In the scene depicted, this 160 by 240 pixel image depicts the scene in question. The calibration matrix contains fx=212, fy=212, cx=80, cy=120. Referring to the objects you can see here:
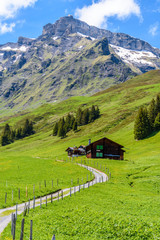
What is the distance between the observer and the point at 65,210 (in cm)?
2636

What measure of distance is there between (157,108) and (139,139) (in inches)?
1237

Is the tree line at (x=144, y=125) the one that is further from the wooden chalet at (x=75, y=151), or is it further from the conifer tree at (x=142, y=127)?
the wooden chalet at (x=75, y=151)

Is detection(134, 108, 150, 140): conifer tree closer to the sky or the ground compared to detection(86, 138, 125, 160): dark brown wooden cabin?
closer to the sky

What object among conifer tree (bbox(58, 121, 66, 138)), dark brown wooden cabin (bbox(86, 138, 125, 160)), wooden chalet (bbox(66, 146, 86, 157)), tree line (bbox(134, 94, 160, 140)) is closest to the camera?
dark brown wooden cabin (bbox(86, 138, 125, 160))

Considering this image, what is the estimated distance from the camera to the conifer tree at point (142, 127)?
12069cm

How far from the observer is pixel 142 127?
12212 cm

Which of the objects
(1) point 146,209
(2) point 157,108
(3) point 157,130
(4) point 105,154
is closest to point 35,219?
(1) point 146,209

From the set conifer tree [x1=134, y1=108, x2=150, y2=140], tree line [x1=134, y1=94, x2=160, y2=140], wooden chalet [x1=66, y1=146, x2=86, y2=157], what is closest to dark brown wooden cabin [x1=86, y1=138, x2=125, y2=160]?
wooden chalet [x1=66, y1=146, x2=86, y2=157]

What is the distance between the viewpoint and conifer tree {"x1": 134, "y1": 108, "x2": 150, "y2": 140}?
121 metres

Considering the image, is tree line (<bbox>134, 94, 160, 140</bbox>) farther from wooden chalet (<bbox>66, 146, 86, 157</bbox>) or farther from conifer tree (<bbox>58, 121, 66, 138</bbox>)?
conifer tree (<bbox>58, 121, 66, 138</bbox>)

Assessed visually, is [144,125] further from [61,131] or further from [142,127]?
[61,131]

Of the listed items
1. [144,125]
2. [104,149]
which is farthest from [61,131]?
[104,149]

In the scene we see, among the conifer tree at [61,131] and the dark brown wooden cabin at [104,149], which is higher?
the conifer tree at [61,131]

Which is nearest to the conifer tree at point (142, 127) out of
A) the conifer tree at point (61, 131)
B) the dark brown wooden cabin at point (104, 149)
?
the dark brown wooden cabin at point (104, 149)
